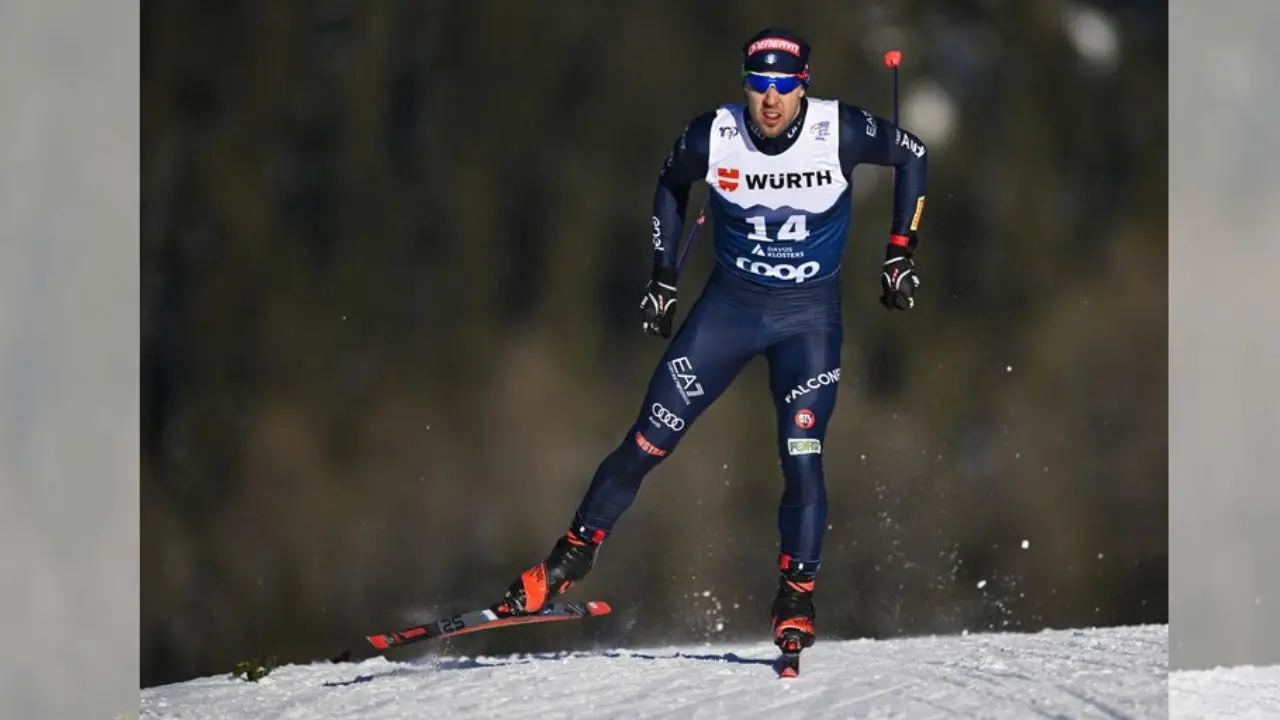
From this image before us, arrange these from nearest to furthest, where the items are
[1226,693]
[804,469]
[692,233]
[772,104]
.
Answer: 1. [772,104]
2. [804,469]
3. [692,233]
4. [1226,693]

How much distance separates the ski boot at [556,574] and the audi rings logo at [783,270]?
0.94 m

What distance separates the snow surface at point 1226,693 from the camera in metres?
5.19

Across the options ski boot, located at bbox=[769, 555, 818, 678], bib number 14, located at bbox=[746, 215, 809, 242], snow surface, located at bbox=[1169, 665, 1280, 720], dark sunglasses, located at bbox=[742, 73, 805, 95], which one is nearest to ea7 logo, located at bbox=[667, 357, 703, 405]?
bib number 14, located at bbox=[746, 215, 809, 242]

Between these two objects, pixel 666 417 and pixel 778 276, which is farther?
pixel 666 417

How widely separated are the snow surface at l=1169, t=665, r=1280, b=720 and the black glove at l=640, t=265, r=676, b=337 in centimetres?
203

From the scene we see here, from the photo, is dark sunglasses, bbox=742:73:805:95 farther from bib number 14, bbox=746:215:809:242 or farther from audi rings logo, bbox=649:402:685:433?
audi rings logo, bbox=649:402:685:433

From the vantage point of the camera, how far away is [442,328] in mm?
5043

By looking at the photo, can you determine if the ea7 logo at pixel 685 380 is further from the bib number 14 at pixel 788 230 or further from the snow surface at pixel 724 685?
the snow surface at pixel 724 685

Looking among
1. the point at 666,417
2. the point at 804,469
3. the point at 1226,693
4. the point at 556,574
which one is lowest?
the point at 1226,693

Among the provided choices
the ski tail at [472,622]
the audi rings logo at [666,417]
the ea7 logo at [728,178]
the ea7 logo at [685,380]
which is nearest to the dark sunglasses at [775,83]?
the ea7 logo at [728,178]

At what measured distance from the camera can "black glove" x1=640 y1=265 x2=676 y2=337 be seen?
16.0ft

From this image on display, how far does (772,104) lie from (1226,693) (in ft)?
8.30

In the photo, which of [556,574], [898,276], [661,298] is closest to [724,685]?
[556,574]

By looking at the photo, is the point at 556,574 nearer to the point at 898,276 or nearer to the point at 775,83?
the point at 898,276
